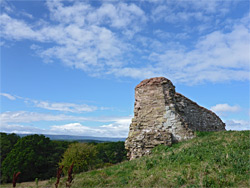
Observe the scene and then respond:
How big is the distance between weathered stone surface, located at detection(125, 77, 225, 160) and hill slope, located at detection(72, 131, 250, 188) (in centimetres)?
287

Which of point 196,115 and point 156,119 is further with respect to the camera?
point 196,115

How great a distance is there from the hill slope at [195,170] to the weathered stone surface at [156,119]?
287cm

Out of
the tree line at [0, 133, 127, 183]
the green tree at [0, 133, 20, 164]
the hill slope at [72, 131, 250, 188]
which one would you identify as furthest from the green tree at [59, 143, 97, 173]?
the hill slope at [72, 131, 250, 188]

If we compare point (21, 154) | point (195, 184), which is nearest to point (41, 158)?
point (21, 154)

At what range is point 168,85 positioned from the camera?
13312 mm

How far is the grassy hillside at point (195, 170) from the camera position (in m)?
5.36

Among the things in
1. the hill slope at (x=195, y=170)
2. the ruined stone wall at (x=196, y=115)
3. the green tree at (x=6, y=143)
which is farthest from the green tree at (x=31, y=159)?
the hill slope at (x=195, y=170)

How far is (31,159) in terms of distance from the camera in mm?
26141

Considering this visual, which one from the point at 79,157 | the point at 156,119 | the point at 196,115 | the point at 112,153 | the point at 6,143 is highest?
the point at 196,115

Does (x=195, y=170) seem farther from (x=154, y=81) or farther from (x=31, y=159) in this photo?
(x=31, y=159)

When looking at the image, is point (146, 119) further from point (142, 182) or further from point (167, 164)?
point (142, 182)

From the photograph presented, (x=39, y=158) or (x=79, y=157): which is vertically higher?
(x=79, y=157)

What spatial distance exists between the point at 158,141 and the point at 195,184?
5897 mm

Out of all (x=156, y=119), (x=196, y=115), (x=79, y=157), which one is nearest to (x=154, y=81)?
(x=156, y=119)
